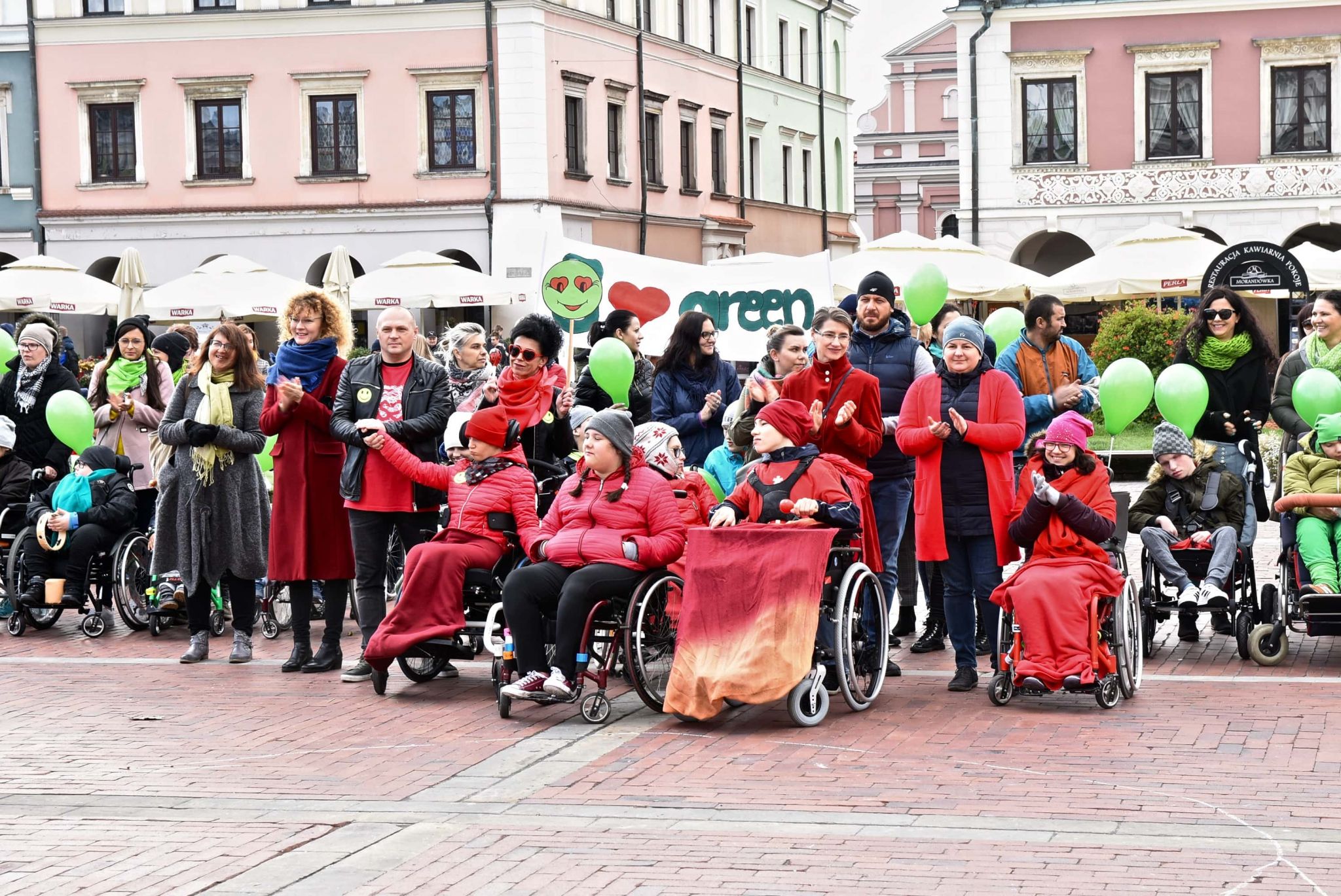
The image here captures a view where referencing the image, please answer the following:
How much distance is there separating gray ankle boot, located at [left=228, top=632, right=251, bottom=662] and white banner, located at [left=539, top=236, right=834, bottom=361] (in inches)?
202

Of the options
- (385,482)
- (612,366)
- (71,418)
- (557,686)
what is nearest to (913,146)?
(71,418)

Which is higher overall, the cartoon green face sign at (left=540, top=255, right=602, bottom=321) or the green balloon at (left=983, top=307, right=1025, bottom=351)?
the cartoon green face sign at (left=540, top=255, right=602, bottom=321)

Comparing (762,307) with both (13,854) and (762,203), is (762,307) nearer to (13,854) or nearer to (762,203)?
(13,854)

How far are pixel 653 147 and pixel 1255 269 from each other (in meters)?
26.0

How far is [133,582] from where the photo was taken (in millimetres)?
12594

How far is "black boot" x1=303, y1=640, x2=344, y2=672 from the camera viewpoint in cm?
1076


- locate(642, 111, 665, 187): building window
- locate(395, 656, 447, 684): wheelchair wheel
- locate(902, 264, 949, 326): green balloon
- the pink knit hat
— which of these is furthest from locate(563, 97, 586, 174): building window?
the pink knit hat

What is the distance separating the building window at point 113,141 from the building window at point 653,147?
11788 millimetres

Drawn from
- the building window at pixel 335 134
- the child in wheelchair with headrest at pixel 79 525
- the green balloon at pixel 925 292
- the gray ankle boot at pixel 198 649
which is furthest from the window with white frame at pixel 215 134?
the gray ankle boot at pixel 198 649

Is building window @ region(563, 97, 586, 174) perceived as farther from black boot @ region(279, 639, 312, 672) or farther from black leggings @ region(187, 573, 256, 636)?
black boot @ region(279, 639, 312, 672)

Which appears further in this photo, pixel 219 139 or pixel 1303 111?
pixel 219 139

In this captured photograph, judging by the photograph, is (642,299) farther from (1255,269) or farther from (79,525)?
(1255,269)

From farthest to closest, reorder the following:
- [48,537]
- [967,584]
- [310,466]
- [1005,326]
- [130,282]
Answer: [130,282], [1005,326], [48,537], [310,466], [967,584]

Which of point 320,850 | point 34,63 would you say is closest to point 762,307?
point 320,850
